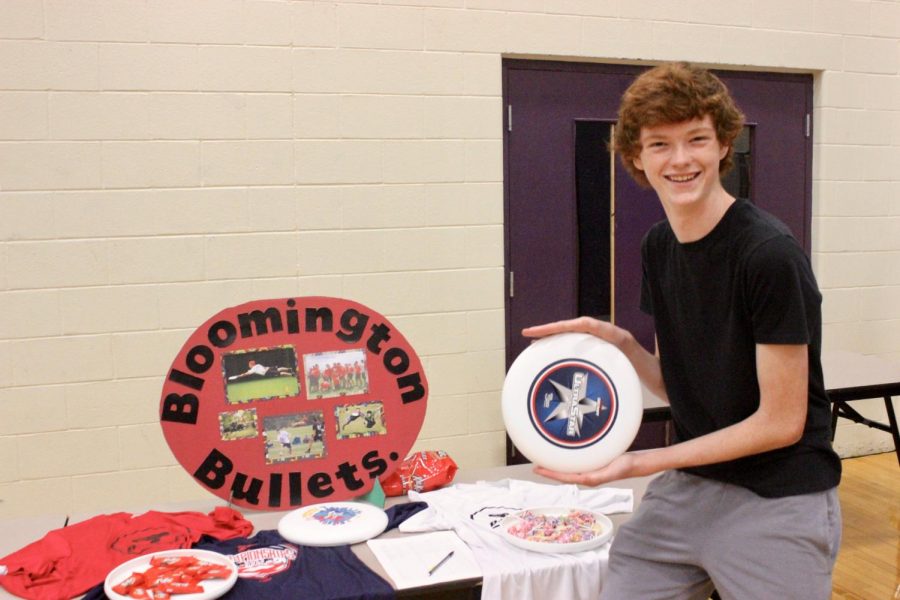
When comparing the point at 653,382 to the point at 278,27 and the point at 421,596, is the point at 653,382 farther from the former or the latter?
the point at 278,27

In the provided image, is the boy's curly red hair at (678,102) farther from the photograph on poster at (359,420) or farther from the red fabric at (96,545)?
the red fabric at (96,545)

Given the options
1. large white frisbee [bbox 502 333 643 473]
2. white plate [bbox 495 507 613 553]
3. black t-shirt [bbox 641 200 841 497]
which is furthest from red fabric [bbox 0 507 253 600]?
black t-shirt [bbox 641 200 841 497]

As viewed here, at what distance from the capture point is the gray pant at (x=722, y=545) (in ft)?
4.88

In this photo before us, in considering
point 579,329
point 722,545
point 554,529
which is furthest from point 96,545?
point 722,545

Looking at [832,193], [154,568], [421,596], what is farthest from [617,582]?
[832,193]

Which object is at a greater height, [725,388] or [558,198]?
[558,198]

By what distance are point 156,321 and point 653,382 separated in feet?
6.53

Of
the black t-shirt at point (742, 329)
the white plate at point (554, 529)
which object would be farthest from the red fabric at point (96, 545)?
the black t-shirt at point (742, 329)

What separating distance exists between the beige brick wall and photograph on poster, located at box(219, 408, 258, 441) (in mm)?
1245

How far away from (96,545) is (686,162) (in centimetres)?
145

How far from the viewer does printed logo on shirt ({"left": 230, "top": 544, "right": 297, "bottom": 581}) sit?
1687mm

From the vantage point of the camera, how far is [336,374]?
2.08m

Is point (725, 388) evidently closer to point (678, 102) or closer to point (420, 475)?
point (678, 102)

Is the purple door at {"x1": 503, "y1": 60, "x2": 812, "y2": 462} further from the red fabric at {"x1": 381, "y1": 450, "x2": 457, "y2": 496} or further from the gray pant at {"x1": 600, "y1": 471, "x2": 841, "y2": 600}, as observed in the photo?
the gray pant at {"x1": 600, "y1": 471, "x2": 841, "y2": 600}
